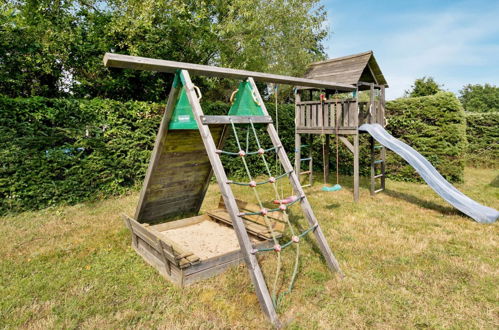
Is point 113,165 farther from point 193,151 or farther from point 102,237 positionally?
point 193,151

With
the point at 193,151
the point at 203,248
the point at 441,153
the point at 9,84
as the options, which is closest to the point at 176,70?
the point at 193,151

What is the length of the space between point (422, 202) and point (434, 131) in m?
3.15

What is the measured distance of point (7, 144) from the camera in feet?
17.8

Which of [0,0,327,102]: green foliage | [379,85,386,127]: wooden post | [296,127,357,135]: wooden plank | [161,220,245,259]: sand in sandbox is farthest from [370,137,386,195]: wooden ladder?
[0,0,327,102]: green foliage

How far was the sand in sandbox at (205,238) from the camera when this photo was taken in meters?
3.99

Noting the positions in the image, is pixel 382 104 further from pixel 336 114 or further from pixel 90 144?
pixel 90 144

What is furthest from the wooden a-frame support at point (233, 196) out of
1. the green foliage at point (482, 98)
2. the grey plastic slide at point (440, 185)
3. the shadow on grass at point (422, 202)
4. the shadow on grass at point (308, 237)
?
the green foliage at point (482, 98)

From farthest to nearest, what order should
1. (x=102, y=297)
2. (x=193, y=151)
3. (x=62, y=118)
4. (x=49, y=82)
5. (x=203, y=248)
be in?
(x=49, y=82)
(x=62, y=118)
(x=193, y=151)
(x=203, y=248)
(x=102, y=297)

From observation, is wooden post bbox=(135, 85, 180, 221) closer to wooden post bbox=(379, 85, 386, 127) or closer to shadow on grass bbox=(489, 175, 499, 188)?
wooden post bbox=(379, 85, 386, 127)

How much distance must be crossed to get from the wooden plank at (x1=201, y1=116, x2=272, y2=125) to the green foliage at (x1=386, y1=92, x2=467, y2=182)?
717 centimetres

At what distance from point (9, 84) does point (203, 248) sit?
23.0 feet

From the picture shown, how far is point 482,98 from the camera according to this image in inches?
1804

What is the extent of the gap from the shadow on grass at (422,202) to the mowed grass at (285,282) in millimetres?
635

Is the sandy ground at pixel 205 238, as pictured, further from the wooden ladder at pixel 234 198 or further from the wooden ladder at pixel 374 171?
the wooden ladder at pixel 374 171
